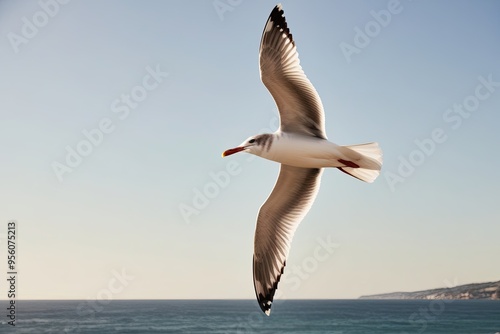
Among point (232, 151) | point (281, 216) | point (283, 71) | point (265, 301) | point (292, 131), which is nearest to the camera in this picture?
point (232, 151)

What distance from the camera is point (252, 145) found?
5676 millimetres

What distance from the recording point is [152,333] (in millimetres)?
51781

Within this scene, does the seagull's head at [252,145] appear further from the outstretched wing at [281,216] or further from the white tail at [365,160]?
the outstretched wing at [281,216]

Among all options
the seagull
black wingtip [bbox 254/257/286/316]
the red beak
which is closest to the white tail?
the seagull

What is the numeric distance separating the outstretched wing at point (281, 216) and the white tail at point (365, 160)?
74 centimetres

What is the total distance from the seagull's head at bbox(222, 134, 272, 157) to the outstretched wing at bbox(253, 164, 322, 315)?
98 cm

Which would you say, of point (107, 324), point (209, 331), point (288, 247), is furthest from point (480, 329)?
point (288, 247)

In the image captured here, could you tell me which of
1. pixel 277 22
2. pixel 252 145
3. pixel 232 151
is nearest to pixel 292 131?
pixel 252 145

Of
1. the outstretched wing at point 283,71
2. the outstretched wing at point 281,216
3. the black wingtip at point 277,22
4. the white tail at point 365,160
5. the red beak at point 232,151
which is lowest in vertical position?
the outstretched wing at point 281,216

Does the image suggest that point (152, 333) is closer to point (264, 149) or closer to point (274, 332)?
point (274, 332)

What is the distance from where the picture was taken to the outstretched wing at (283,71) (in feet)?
19.1

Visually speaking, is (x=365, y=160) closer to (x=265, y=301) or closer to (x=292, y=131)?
(x=292, y=131)

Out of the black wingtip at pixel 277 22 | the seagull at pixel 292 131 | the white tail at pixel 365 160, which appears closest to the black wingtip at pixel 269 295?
the seagull at pixel 292 131

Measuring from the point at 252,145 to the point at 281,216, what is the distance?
134cm
